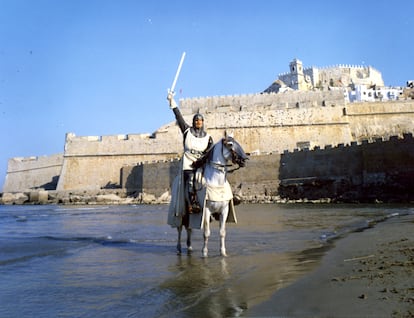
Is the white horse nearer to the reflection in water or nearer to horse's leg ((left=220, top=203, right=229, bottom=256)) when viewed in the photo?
horse's leg ((left=220, top=203, right=229, bottom=256))

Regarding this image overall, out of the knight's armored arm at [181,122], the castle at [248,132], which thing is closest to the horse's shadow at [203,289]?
the knight's armored arm at [181,122]

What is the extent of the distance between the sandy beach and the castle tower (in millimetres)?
63682

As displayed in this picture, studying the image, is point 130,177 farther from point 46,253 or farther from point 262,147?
point 46,253

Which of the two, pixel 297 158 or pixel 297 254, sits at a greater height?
pixel 297 158

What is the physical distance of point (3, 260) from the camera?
538 centimetres

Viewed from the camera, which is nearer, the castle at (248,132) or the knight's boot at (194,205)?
the knight's boot at (194,205)

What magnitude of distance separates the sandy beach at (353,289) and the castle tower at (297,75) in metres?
63.7

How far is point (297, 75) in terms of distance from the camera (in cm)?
6756

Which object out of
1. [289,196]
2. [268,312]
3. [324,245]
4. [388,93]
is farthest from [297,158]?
[388,93]

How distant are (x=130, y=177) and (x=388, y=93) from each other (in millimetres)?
44709

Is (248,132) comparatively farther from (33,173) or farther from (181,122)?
(181,122)

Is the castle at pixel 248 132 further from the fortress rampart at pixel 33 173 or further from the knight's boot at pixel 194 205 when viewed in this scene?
the knight's boot at pixel 194 205

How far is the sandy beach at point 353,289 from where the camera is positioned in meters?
2.46

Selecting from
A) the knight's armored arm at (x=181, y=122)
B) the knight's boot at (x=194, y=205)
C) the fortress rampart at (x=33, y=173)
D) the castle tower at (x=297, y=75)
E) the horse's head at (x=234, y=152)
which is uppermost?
the castle tower at (x=297, y=75)
